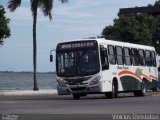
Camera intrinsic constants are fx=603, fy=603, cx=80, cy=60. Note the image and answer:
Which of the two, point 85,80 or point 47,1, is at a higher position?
point 47,1

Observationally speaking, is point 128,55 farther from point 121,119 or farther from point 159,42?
point 159,42

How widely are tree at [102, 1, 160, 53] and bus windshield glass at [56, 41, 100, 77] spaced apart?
101 ft

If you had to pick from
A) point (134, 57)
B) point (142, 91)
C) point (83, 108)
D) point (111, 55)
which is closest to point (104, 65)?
point (111, 55)

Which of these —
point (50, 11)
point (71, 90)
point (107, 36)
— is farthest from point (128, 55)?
point (107, 36)

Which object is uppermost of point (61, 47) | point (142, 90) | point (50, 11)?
point (50, 11)

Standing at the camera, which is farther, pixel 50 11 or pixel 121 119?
pixel 50 11

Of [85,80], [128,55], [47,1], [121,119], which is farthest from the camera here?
[47,1]

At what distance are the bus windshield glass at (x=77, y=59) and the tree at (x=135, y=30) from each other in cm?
3070

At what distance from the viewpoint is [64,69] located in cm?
3175

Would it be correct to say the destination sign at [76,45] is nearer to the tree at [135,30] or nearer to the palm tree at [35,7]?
the palm tree at [35,7]

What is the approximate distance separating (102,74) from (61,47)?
9.02 feet

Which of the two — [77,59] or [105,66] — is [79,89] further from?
[105,66]

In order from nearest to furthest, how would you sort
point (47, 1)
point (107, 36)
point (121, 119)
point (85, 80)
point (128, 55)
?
point (121, 119), point (85, 80), point (128, 55), point (47, 1), point (107, 36)

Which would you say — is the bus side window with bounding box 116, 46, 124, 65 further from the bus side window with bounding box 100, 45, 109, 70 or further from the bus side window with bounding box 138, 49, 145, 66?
the bus side window with bounding box 138, 49, 145, 66
